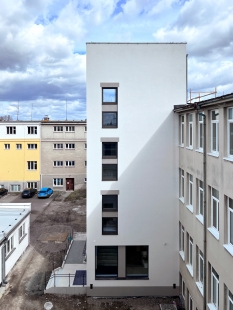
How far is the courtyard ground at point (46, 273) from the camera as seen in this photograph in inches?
572

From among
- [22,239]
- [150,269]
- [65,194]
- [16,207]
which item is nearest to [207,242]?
[150,269]

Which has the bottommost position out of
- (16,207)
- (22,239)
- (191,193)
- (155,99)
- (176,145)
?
(22,239)

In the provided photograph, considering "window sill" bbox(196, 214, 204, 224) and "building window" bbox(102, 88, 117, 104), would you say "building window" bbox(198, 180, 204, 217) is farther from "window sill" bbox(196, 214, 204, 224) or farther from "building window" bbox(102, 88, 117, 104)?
"building window" bbox(102, 88, 117, 104)

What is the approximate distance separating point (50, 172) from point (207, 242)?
3334 centimetres

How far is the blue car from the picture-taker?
37844 millimetres

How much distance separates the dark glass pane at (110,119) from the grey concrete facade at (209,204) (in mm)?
3226

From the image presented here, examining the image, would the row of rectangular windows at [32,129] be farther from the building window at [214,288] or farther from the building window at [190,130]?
the building window at [214,288]

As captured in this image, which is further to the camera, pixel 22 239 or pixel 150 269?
pixel 22 239

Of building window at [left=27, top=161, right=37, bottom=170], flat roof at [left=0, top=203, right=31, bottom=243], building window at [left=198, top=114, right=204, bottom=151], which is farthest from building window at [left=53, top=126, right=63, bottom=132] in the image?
building window at [left=198, top=114, right=204, bottom=151]

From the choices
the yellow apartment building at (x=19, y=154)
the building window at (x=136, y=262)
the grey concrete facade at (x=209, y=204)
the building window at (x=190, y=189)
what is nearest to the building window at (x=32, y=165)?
the yellow apartment building at (x=19, y=154)

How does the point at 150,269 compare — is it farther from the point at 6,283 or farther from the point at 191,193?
the point at 6,283

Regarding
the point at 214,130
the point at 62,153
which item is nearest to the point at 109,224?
the point at 214,130

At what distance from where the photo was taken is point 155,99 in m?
15.1

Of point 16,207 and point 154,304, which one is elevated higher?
point 16,207
